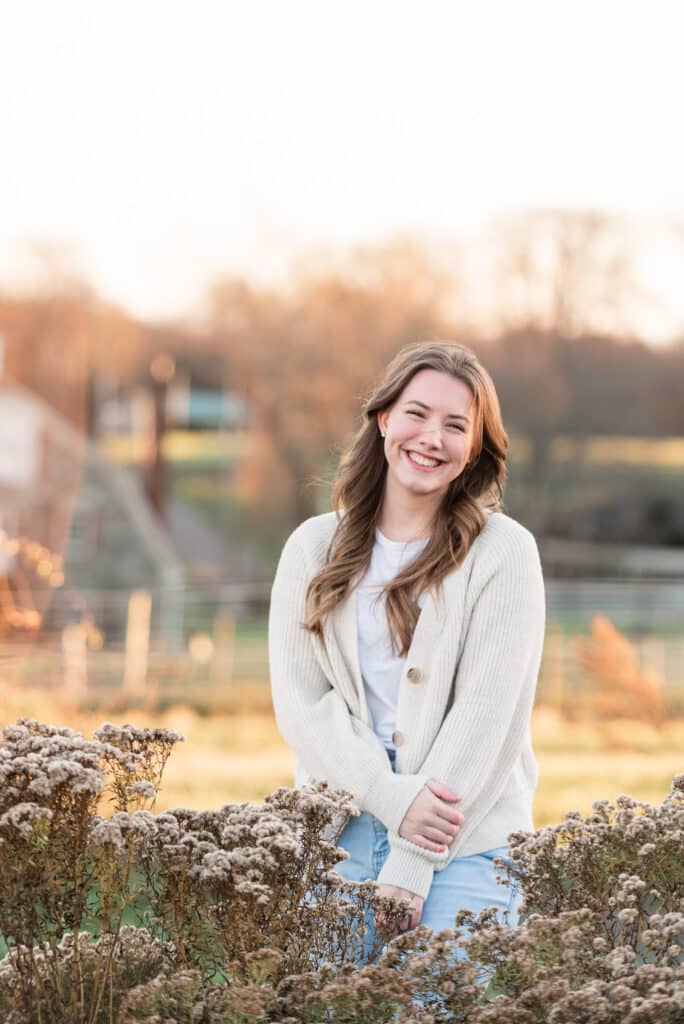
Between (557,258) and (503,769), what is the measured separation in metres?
15.4

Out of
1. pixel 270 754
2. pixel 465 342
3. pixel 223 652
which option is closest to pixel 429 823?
pixel 270 754

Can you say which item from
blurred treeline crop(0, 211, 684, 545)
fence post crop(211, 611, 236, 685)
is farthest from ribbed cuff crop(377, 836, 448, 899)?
blurred treeline crop(0, 211, 684, 545)

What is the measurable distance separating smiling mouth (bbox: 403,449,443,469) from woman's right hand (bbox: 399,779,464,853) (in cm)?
58

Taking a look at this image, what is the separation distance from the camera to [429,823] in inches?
90.1

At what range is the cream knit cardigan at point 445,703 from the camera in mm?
2326

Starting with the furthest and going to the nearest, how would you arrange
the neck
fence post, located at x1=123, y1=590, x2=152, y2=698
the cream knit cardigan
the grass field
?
fence post, located at x1=123, y1=590, x2=152, y2=698, the grass field, the neck, the cream knit cardigan

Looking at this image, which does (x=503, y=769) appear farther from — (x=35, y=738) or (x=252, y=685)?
(x=252, y=685)

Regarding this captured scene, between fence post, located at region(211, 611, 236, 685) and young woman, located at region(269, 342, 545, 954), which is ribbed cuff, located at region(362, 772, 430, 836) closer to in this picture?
young woman, located at region(269, 342, 545, 954)

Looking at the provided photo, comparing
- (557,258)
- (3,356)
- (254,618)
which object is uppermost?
(557,258)

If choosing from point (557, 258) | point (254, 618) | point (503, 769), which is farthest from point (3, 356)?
point (503, 769)

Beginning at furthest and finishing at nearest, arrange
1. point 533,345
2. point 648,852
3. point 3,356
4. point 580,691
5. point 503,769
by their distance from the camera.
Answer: point 533,345, point 3,356, point 580,691, point 503,769, point 648,852

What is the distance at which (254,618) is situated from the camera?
50.7 ft

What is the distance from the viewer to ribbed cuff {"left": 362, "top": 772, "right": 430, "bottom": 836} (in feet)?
7.55

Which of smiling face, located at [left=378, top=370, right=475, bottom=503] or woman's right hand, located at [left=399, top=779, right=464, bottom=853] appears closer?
woman's right hand, located at [left=399, top=779, right=464, bottom=853]
